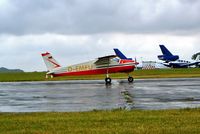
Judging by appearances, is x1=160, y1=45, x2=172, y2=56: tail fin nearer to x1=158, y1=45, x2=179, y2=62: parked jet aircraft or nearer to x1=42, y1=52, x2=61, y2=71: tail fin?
x1=158, y1=45, x2=179, y2=62: parked jet aircraft

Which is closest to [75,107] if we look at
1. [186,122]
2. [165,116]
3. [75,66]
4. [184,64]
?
[165,116]

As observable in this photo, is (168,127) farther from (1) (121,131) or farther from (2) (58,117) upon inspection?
(2) (58,117)

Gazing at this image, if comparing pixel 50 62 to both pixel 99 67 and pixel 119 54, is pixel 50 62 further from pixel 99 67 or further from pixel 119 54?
pixel 119 54

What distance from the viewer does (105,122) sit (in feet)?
38.6

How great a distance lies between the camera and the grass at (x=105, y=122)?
1035cm

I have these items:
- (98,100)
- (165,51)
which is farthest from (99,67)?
(165,51)

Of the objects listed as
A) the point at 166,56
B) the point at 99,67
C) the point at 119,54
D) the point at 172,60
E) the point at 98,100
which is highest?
the point at 166,56

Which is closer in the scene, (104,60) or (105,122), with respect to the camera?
A: (105,122)

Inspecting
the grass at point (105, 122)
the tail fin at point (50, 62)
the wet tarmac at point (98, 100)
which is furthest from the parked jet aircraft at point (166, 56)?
the grass at point (105, 122)

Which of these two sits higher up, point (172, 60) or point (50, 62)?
point (172, 60)

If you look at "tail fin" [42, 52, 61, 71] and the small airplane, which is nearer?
"tail fin" [42, 52, 61, 71]

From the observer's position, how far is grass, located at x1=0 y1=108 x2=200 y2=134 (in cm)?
1035

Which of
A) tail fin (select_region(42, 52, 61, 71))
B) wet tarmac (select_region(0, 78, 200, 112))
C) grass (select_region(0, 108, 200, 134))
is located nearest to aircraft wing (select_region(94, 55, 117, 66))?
tail fin (select_region(42, 52, 61, 71))

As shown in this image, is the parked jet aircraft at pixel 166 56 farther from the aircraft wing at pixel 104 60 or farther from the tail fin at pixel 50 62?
the tail fin at pixel 50 62
